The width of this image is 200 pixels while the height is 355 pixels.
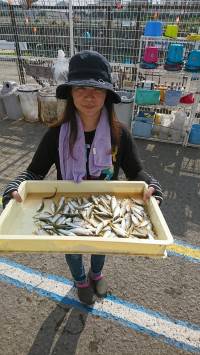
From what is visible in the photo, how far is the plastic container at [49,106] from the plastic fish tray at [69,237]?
572 centimetres

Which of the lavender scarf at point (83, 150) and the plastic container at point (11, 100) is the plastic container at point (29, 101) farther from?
the lavender scarf at point (83, 150)

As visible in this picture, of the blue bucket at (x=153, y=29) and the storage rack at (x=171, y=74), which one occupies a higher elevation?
the blue bucket at (x=153, y=29)

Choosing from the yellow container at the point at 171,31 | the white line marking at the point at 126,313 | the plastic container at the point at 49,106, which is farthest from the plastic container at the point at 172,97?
the white line marking at the point at 126,313

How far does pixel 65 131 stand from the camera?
2.71 metres

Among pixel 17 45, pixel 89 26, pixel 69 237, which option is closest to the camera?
pixel 69 237

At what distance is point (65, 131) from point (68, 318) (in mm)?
2180

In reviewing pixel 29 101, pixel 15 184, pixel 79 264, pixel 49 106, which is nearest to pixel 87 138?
pixel 15 184

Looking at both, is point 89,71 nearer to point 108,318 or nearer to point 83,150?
point 83,150

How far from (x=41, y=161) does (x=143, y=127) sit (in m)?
5.49

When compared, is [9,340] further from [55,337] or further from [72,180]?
[72,180]

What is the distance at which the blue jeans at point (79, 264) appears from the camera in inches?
120

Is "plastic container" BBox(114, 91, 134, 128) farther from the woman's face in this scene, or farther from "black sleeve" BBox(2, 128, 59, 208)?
the woman's face

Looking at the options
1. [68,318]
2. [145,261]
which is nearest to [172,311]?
[145,261]

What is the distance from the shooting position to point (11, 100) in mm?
9109
